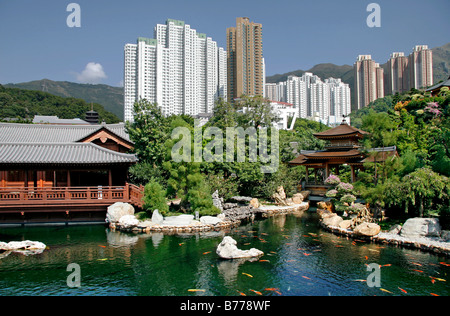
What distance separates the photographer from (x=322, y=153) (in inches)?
833

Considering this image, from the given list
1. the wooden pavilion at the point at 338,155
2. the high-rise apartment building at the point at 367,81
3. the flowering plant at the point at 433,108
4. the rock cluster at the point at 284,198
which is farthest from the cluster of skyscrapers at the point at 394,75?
the rock cluster at the point at 284,198

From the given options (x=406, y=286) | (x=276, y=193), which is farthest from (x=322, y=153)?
(x=406, y=286)

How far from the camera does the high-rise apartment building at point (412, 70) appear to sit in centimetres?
5941

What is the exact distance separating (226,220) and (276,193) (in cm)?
566

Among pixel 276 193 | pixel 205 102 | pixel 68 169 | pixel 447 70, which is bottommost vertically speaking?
pixel 276 193

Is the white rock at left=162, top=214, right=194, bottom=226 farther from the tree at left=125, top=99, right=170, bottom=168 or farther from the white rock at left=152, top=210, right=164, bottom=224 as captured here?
the tree at left=125, top=99, right=170, bottom=168

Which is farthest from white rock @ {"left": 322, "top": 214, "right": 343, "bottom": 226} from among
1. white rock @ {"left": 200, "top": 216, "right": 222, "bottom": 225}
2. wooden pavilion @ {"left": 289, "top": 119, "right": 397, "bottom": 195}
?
wooden pavilion @ {"left": 289, "top": 119, "right": 397, "bottom": 195}

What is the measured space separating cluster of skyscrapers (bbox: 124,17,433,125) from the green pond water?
159 feet

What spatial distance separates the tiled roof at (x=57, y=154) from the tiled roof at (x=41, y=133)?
2752mm

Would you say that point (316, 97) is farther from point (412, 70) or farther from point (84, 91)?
point (84, 91)

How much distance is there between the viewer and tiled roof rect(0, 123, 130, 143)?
18.2 metres

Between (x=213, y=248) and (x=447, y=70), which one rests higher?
(x=447, y=70)
